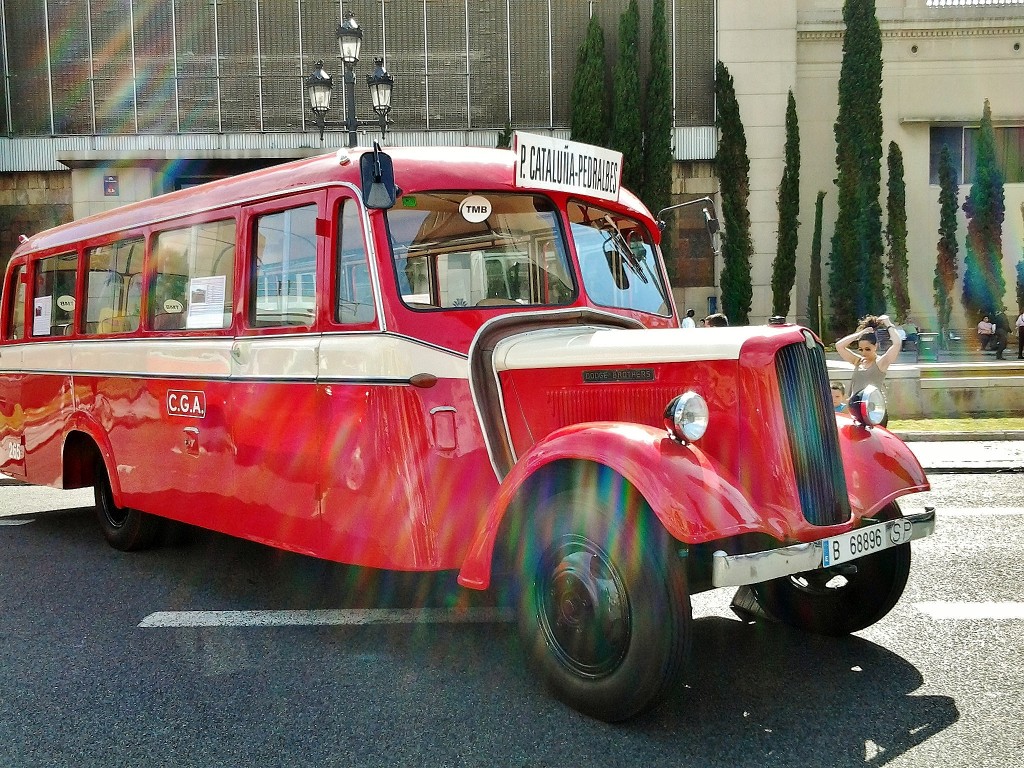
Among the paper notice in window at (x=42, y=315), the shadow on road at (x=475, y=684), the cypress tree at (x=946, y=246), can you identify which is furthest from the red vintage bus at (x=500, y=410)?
the cypress tree at (x=946, y=246)

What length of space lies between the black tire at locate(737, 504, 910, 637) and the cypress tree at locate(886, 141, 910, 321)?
2600 centimetres

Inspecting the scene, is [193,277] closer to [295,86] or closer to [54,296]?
[54,296]

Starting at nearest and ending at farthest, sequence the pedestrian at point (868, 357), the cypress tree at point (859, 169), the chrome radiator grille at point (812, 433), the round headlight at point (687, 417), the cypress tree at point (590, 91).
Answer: the round headlight at point (687, 417) → the chrome radiator grille at point (812, 433) → the pedestrian at point (868, 357) → the cypress tree at point (590, 91) → the cypress tree at point (859, 169)

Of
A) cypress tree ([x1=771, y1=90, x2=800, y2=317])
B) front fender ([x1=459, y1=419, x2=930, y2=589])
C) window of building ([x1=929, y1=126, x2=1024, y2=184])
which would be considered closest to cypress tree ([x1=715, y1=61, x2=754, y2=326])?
cypress tree ([x1=771, y1=90, x2=800, y2=317])

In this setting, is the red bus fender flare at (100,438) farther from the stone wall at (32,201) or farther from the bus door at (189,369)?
the stone wall at (32,201)

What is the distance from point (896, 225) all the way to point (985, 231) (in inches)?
124

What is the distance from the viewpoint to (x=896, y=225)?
1114 inches

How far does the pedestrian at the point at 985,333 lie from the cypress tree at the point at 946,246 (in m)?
2.03

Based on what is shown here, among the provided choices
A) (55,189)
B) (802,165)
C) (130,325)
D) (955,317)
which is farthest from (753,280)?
(130,325)

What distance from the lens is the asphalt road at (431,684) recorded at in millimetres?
3375

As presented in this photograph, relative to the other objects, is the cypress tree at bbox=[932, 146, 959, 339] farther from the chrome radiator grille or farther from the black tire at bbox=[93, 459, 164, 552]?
the chrome radiator grille

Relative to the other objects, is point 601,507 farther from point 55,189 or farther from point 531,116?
point 55,189

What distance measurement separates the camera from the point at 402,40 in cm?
2592

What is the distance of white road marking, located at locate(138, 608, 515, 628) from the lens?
496 centimetres
